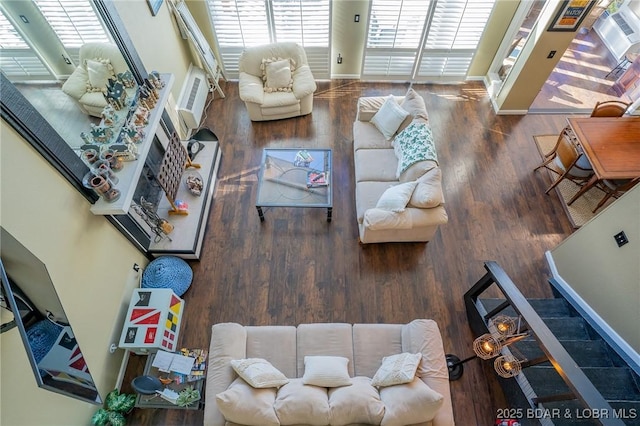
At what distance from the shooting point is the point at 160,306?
9.34 ft

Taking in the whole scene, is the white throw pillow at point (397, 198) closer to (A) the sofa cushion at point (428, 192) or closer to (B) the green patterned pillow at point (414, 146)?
(A) the sofa cushion at point (428, 192)

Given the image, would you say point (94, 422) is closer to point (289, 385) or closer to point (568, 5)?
point (289, 385)

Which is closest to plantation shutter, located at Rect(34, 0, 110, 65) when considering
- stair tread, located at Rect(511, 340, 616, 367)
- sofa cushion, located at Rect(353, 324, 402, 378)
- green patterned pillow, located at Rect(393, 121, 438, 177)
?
green patterned pillow, located at Rect(393, 121, 438, 177)

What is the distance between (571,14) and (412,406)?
434cm

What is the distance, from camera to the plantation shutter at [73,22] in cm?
226

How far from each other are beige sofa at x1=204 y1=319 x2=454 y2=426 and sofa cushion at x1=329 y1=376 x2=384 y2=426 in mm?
116

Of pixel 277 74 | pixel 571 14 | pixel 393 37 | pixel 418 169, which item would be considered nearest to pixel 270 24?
pixel 277 74

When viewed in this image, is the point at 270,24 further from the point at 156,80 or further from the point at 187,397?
the point at 187,397

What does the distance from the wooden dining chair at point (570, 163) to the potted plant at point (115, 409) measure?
4.85m

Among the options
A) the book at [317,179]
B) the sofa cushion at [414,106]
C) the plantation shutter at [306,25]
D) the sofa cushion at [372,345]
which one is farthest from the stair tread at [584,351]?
the plantation shutter at [306,25]

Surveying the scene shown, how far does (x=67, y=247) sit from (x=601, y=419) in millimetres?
3390

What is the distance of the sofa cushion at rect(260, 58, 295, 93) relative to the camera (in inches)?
172

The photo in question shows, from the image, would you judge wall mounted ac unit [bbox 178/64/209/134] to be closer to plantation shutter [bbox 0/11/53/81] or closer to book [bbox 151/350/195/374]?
plantation shutter [bbox 0/11/53/81]

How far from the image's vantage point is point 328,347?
2643 millimetres
